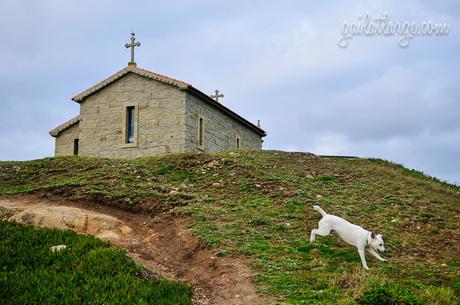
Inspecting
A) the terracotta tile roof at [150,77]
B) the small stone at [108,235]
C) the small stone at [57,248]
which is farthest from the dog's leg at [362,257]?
the terracotta tile roof at [150,77]

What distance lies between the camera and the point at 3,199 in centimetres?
1472

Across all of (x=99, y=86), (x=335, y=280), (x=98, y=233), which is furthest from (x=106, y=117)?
(x=335, y=280)

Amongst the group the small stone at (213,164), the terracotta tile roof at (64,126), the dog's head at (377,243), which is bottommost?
the dog's head at (377,243)

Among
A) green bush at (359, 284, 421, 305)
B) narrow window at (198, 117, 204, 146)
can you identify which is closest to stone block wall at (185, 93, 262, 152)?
narrow window at (198, 117, 204, 146)

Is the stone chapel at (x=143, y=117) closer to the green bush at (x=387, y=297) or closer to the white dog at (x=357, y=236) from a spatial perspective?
the white dog at (x=357, y=236)

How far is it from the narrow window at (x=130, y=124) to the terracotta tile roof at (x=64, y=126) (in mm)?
3762

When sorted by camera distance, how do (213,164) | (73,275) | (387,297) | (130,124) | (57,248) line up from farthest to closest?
(130,124) < (213,164) < (57,248) < (73,275) < (387,297)

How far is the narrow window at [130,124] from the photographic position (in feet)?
85.6

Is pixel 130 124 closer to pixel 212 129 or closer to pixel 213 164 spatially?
pixel 212 129

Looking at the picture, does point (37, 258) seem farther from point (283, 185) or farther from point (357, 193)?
point (357, 193)

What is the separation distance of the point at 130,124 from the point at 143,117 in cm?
105

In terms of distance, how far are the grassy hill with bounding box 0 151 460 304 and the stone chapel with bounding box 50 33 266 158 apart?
5731mm

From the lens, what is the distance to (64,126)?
28.8 meters

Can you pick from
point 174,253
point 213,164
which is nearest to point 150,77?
point 213,164
